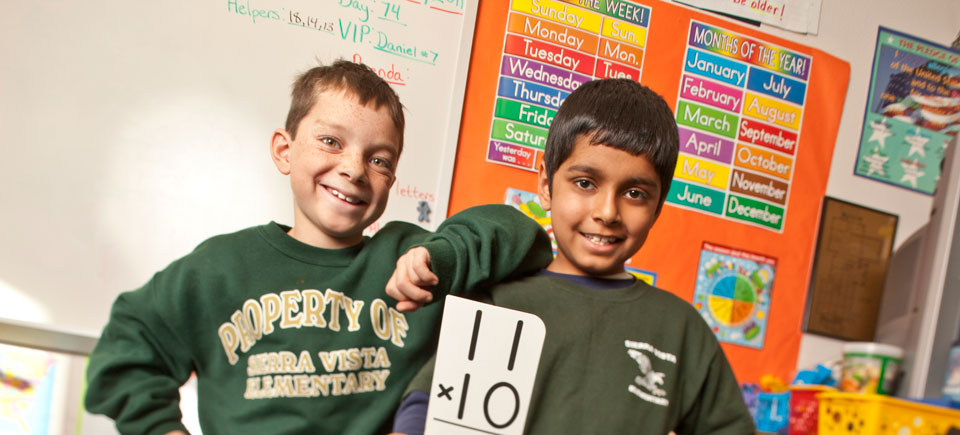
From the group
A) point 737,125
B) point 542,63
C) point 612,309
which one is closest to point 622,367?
point 612,309

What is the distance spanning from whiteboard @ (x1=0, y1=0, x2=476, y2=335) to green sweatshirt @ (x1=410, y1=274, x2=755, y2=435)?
2.98 feet

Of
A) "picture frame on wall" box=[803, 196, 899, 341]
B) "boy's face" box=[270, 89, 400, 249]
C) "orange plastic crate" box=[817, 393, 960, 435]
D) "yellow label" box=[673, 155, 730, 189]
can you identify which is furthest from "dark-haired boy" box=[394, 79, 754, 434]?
"picture frame on wall" box=[803, 196, 899, 341]

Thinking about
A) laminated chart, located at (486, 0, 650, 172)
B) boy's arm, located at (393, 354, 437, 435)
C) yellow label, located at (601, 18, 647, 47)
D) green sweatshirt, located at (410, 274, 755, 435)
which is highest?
yellow label, located at (601, 18, 647, 47)

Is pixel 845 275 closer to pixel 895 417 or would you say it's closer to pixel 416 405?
pixel 895 417

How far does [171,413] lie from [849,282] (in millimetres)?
2029

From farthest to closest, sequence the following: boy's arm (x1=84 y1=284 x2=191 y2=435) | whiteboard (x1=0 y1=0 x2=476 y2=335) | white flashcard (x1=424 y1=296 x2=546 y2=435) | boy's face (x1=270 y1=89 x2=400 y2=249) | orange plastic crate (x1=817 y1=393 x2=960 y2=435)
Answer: whiteboard (x1=0 y1=0 x2=476 y2=335)
orange plastic crate (x1=817 y1=393 x2=960 y2=435)
boy's face (x1=270 y1=89 x2=400 y2=249)
boy's arm (x1=84 y1=284 x2=191 y2=435)
white flashcard (x1=424 y1=296 x2=546 y2=435)

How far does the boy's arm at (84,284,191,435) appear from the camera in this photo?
83 centimetres

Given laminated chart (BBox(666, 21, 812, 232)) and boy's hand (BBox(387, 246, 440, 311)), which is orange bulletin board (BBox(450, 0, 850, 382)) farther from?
boy's hand (BBox(387, 246, 440, 311))

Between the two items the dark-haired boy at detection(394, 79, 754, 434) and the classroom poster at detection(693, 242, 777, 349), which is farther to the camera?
the classroom poster at detection(693, 242, 777, 349)

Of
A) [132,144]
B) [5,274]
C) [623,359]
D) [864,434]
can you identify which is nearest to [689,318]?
[623,359]

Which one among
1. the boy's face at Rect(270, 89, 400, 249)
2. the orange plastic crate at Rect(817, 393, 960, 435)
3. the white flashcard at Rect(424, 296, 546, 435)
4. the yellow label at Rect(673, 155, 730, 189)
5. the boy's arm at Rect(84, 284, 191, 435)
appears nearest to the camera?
the white flashcard at Rect(424, 296, 546, 435)

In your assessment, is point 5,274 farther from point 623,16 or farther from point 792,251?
point 792,251

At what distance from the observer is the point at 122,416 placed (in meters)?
0.82

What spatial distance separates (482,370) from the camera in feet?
2.37
